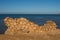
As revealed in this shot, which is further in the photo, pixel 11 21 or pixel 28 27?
pixel 11 21

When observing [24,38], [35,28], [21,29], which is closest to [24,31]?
[21,29]

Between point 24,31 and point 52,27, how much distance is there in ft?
9.82

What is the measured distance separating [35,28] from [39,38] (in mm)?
3468

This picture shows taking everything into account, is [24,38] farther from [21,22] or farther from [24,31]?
[21,22]

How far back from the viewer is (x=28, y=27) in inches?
558

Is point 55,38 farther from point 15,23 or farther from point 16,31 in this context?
point 15,23

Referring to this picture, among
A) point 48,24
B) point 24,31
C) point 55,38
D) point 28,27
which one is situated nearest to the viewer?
point 55,38

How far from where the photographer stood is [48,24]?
50.9 feet

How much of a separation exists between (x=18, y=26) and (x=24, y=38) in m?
3.03

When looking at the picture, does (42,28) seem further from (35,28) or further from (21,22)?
(21,22)

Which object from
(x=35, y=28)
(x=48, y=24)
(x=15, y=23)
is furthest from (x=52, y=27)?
(x=15, y=23)

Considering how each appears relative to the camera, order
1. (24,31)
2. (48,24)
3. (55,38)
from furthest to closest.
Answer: (48,24), (24,31), (55,38)

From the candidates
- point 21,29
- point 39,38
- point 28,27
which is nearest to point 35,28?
point 28,27

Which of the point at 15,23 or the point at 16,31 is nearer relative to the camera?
the point at 16,31
